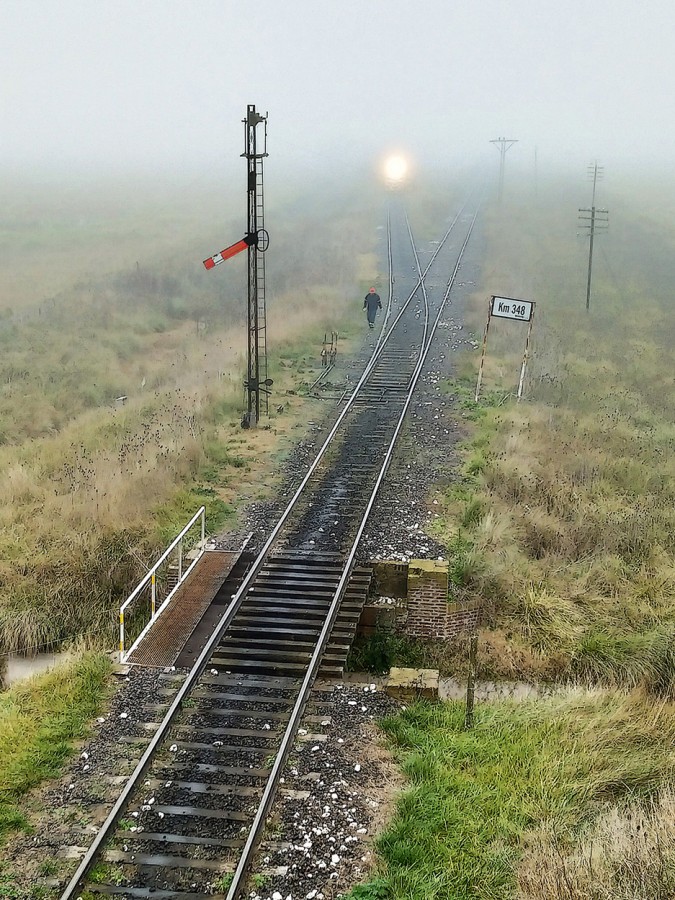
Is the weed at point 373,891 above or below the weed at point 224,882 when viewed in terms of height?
above

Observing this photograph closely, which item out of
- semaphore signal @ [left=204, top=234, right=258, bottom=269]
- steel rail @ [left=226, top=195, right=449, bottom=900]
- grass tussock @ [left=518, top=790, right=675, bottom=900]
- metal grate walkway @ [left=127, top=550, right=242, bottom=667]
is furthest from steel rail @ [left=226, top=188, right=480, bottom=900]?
semaphore signal @ [left=204, top=234, right=258, bottom=269]

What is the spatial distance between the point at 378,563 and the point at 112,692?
4651mm

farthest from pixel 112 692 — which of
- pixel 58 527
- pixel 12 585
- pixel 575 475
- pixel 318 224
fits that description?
pixel 318 224

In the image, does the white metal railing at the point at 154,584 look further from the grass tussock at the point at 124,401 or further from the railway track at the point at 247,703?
the railway track at the point at 247,703

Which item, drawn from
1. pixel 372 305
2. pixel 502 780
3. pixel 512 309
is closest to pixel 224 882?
pixel 502 780

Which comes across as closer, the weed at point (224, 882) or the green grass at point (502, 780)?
the weed at point (224, 882)

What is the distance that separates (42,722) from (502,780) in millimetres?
5125

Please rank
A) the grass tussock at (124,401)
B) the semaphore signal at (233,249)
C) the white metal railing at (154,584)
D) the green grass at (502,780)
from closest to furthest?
1. the green grass at (502,780)
2. the white metal railing at (154,584)
3. the grass tussock at (124,401)
4. the semaphore signal at (233,249)

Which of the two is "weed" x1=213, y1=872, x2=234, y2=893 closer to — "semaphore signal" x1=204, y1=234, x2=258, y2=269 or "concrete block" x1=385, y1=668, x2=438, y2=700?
"concrete block" x1=385, y1=668, x2=438, y2=700

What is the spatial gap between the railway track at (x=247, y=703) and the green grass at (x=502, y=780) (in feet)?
4.49

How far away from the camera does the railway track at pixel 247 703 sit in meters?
7.92

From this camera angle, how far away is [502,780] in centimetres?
918

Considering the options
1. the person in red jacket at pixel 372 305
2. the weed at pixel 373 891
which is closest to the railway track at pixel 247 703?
the weed at pixel 373 891

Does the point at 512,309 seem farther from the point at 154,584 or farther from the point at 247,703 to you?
the point at 247,703
